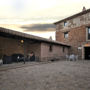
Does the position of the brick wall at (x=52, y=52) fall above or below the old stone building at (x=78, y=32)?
below

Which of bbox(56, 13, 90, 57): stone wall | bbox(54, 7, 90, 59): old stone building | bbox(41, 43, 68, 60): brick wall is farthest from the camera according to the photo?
bbox(56, 13, 90, 57): stone wall

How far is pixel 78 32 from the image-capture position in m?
17.0

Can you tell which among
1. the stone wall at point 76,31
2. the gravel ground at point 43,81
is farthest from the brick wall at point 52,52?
the gravel ground at point 43,81

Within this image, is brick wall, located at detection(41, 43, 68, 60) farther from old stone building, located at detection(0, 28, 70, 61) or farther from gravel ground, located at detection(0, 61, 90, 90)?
gravel ground, located at detection(0, 61, 90, 90)

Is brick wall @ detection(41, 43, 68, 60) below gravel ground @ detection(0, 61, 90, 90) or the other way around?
the other way around

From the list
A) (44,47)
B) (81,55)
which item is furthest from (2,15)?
(81,55)

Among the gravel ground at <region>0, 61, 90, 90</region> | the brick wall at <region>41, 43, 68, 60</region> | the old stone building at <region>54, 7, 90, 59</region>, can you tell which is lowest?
the gravel ground at <region>0, 61, 90, 90</region>

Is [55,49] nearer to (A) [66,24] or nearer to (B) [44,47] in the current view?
(B) [44,47]

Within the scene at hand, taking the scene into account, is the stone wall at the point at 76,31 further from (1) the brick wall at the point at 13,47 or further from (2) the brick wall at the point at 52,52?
(1) the brick wall at the point at 13,47

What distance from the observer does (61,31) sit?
20.1 m

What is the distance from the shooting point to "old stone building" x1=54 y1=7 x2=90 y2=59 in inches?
625

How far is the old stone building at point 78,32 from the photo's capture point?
1587 centimetres

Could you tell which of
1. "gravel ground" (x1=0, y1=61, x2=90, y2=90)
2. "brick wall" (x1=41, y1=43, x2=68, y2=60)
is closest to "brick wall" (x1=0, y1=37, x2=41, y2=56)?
"brick wall" (x1=41, y1=43, x2=68, y2=60)

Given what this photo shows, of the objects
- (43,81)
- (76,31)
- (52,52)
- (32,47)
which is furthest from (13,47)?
(76,31)
